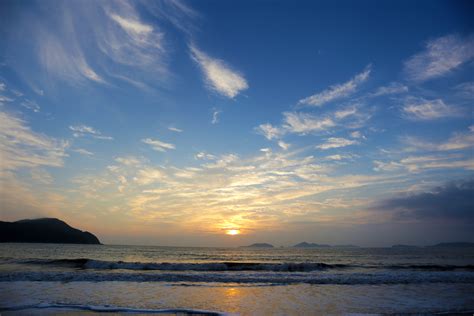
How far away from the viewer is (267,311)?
11742 mm

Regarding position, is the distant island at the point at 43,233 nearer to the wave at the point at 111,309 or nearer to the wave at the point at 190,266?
the wave at the point at 190,266

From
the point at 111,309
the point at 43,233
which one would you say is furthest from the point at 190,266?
the point at 43,233

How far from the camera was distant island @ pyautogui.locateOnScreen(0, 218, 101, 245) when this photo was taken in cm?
14625

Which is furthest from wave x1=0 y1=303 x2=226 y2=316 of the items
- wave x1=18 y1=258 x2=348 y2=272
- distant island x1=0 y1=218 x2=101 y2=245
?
distant island x1=0 y1=218 x2=101 y2=245

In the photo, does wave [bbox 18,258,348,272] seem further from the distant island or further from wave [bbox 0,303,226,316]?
the distant island

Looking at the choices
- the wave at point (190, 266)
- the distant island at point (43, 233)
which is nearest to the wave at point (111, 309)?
the wave at point (190, 266)

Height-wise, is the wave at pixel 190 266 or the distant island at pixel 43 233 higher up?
the distant island at pixel 43 233

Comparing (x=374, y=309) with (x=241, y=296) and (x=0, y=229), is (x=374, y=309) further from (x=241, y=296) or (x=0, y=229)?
(x=0, y=229)

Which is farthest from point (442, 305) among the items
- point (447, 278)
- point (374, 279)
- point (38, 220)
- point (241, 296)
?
point (38, 220)

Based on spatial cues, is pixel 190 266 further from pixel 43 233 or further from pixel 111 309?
pixel 43 233

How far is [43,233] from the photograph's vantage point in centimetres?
15850

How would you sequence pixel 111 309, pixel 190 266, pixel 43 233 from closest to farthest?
pixel 111 309 < pixel 190 266 < pixel 43 233

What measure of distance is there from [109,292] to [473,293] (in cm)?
2024

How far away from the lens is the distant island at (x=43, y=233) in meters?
146
